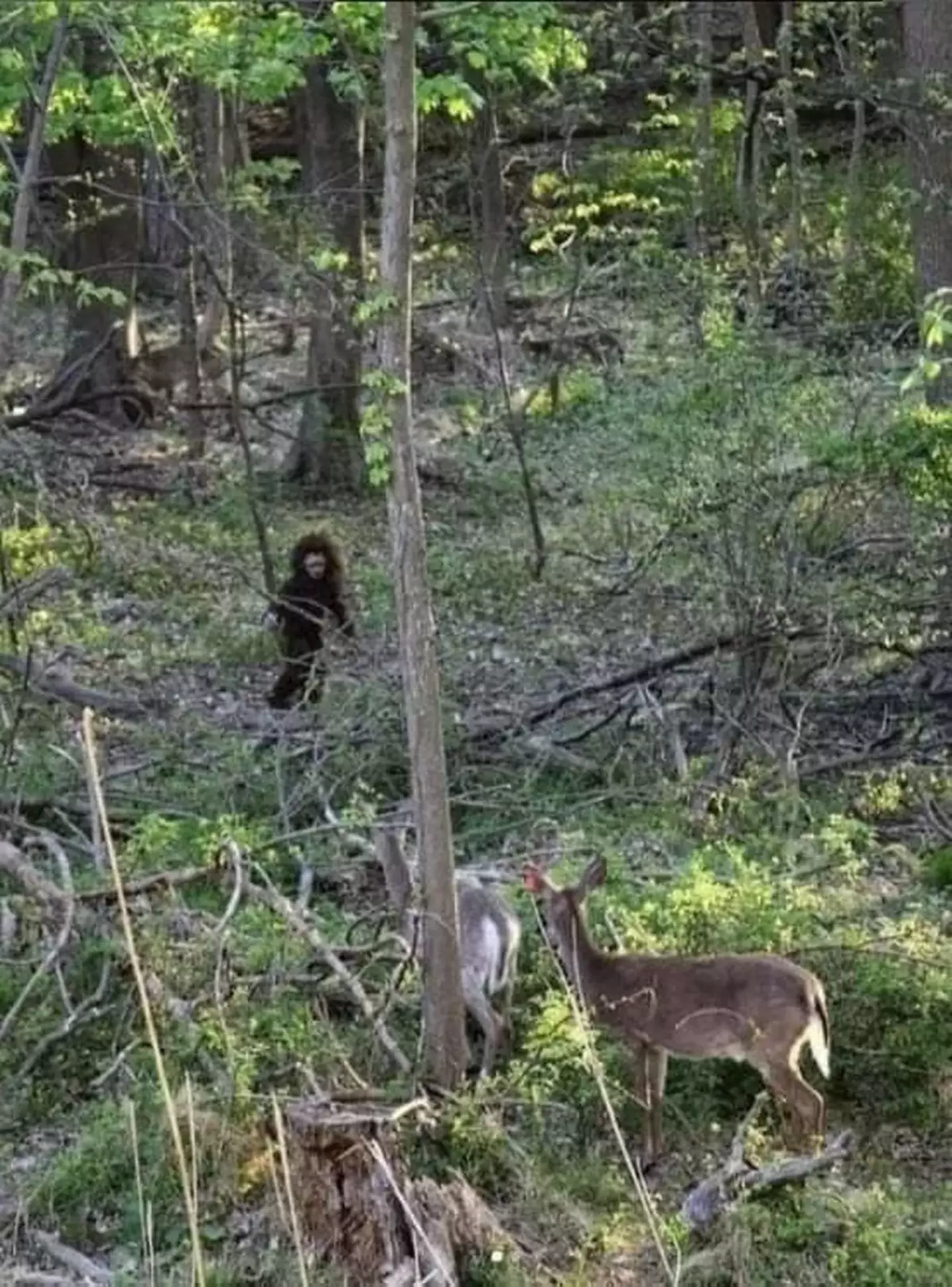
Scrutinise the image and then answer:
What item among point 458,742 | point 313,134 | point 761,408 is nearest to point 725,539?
point 761,408

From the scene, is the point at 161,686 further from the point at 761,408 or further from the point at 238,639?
the point at 761,408

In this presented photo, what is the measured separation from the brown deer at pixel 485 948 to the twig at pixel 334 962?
0.29 metres

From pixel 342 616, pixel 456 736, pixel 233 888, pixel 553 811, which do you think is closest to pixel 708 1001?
pixel 233 888

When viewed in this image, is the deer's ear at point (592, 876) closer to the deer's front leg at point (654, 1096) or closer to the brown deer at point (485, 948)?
Result: the brown deer at point (485, 948)

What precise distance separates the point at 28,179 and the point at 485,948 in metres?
4.79

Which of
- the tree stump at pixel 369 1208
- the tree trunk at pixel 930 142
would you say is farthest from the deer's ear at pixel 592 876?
the tree trunk at pixel 930 142

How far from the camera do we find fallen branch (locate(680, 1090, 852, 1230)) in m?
6.05

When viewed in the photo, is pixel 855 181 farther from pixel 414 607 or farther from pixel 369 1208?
pixel 369 1208

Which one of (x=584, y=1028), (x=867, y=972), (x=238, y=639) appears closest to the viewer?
(x=584, y=1028)

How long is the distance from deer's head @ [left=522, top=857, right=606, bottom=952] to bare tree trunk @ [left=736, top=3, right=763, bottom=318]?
11549 millimetres

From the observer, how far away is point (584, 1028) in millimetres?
5570

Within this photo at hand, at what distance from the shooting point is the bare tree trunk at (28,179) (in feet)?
32.4

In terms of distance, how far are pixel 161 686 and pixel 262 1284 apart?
7.56m

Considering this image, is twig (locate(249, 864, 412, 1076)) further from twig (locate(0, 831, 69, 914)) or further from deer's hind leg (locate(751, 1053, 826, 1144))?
deer's hind leg (locate(751, 1053, 826, 1144))
